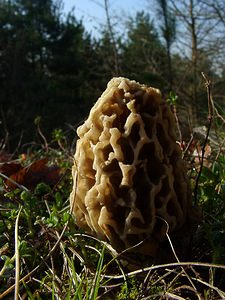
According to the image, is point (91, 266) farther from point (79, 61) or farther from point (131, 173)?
point (79, 61)

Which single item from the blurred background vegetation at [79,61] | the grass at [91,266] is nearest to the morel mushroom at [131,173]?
the grass at [91,266]

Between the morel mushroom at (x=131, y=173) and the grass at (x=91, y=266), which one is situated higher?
the morel mushroom at (x=131, y=173)

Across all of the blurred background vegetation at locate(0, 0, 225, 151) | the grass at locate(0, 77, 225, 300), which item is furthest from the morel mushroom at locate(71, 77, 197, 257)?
the blurred background vegetation at locate(0, 0, 225, 151)

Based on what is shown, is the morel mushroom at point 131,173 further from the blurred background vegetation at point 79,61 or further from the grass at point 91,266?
the blurred background vegetation at point 79,61

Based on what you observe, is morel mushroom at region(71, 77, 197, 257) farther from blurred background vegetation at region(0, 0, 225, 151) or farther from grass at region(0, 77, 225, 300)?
blurred background vegetation at region(0, 0, 225, 151)

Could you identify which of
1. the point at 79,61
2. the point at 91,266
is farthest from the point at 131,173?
the point at 79,61

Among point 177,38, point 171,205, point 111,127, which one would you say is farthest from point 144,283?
point 177,38
